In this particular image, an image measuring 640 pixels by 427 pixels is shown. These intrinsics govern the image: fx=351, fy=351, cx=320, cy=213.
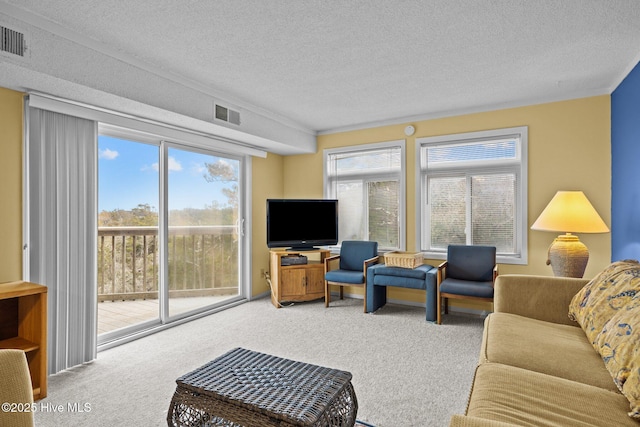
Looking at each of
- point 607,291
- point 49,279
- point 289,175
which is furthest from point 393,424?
point 289,175

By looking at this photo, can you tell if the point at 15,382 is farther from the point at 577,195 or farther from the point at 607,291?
the point at 577,195

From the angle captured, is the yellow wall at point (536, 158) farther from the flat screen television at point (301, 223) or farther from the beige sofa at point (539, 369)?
the beige sofa at point (539, 369)

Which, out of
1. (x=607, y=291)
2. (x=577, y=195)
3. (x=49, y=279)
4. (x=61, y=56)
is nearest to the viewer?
(x=607, y=291)

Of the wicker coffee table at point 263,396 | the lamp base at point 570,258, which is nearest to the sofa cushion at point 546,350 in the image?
the wicker coffee table at point 263,396

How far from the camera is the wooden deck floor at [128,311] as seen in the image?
3.46 m

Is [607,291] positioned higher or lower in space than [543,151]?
lower

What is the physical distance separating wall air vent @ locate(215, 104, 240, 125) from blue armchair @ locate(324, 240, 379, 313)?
6.83 ft

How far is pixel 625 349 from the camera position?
146 centimetres

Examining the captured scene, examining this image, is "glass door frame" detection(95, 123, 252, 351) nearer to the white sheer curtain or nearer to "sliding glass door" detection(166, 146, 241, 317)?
"sliding glass door" detection(166, 146, 241, 317)

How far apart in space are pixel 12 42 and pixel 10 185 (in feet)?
3.34

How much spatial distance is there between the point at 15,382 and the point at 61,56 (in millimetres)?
2023

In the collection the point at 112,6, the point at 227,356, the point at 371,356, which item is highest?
the point at 112,6

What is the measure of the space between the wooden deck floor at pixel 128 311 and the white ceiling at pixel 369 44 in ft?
7.69

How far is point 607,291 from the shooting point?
196cm
